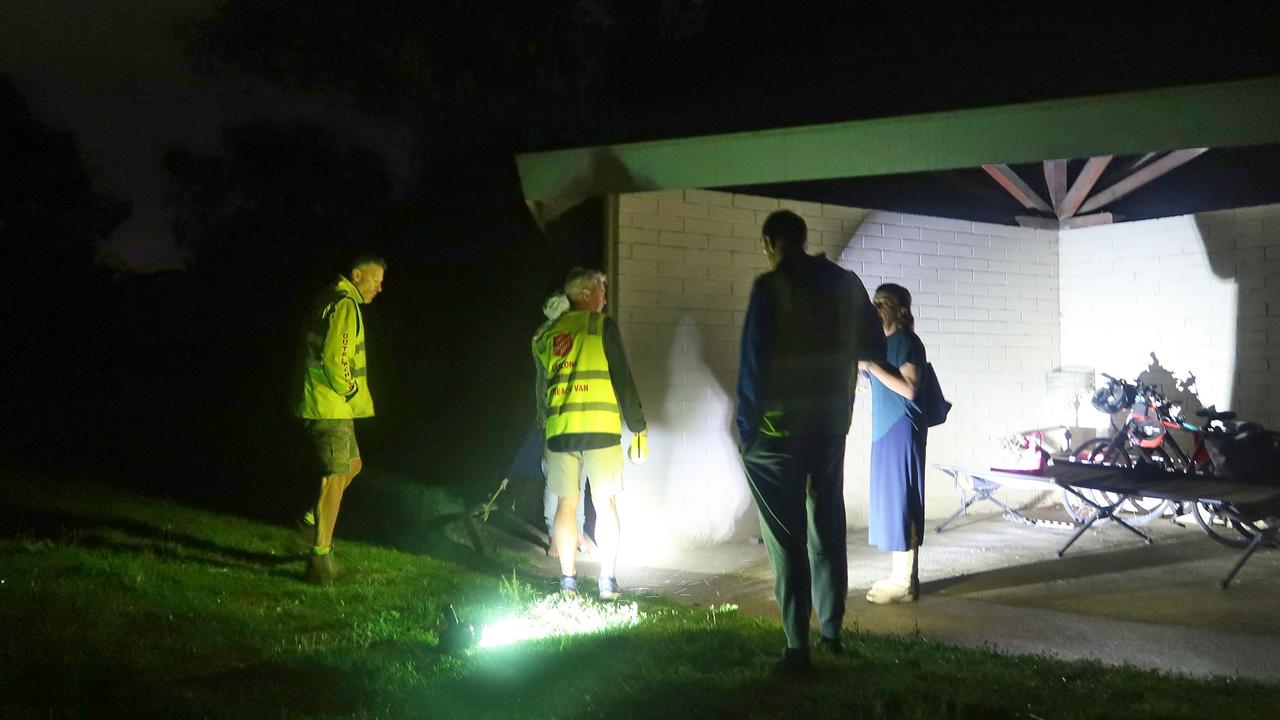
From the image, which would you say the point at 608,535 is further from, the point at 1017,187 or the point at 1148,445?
the point at 1017,187

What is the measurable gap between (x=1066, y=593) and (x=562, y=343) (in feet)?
10.6

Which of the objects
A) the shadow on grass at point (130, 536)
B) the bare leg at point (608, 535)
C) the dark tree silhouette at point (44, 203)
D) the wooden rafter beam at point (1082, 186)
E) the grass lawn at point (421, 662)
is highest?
the dark tree silhouette at point (44, 203)

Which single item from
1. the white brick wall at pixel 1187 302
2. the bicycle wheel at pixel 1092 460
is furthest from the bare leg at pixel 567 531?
the white brick wall at pixel 1187 302

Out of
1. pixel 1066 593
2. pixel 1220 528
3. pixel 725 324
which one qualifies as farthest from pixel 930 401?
pixel 1220 528

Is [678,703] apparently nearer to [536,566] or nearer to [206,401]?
[536,566]

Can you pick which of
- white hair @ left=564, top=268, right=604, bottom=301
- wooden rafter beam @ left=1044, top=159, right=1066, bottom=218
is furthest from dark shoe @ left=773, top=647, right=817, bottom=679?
wooden rafter beam @ left=1044, top=159, right=1066, bottom=218

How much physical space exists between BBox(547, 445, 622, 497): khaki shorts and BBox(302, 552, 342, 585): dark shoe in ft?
4.39

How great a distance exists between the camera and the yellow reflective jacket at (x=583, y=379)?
593cm

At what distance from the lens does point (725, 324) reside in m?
7.97

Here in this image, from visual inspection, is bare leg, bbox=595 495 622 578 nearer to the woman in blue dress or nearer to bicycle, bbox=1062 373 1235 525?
the woman in blue dress

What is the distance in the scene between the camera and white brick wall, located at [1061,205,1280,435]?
8.71 m

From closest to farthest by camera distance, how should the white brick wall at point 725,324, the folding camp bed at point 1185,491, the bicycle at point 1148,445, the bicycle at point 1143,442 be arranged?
the folding camp bed at point 1185,491 → the white brick wall at point 725,324 → the bicycle at point 1148,445 → the bicycle at point 1143,442

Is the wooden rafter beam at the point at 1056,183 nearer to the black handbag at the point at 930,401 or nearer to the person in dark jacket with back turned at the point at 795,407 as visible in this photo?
the black handbag at the point at 930,401

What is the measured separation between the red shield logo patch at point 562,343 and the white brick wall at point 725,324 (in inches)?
63.5
